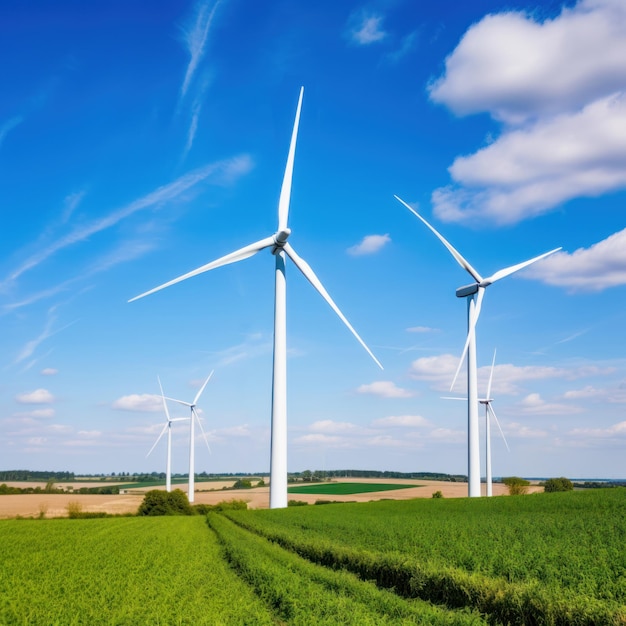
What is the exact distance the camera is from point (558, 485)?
11600cm

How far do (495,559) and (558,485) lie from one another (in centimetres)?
10341

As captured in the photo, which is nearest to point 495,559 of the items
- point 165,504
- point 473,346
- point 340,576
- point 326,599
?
point 340,576

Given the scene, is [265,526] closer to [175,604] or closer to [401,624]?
[175,604]

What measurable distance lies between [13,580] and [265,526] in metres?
22.7

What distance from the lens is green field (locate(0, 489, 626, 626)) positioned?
651 inches

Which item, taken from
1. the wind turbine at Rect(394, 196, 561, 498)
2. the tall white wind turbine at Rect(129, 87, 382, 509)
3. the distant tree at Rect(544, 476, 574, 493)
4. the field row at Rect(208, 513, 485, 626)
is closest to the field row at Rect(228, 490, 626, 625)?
the field row at Rect(208, 513, 485, 626)

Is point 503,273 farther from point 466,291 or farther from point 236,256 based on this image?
point 236,256

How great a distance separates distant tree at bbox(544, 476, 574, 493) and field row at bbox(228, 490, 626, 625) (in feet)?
248

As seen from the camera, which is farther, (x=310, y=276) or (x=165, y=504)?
(x=165, y=504)

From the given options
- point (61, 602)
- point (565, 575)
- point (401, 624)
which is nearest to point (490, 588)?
point (565, 575)

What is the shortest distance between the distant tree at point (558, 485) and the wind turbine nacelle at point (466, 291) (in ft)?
190

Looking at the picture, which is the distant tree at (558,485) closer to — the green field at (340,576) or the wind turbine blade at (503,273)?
the wind turbine blade at (503,273)

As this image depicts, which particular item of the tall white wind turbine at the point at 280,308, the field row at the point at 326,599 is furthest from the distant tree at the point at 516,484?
the field row at the point at 326,599

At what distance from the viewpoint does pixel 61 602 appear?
19.3 meters
